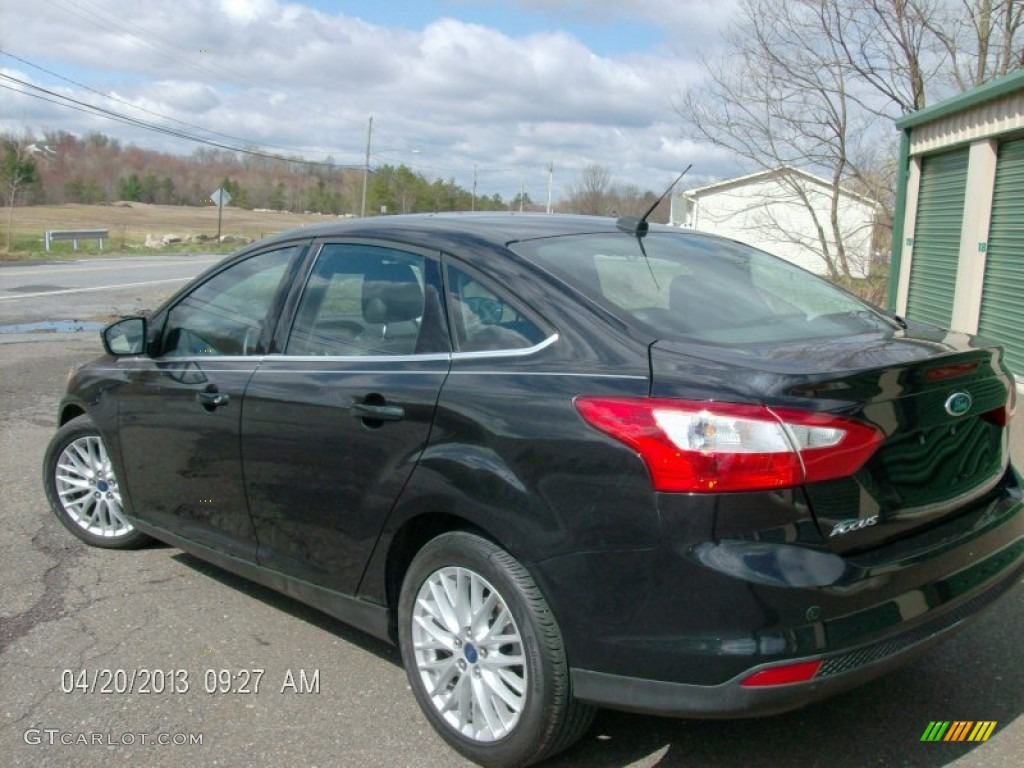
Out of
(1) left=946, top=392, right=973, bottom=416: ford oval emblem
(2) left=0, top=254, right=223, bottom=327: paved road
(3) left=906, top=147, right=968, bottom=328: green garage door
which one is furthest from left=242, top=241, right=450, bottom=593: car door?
(2) left=0, top=254, right=223, bottom=327: paved road

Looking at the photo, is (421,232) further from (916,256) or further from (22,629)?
(916,256)

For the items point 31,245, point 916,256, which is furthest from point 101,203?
point 916,256

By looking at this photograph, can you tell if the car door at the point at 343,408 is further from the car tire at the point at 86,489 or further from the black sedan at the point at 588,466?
the car tire at the point at 86,489

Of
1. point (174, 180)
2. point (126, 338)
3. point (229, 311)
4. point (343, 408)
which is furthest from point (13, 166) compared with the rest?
point (174, 180)

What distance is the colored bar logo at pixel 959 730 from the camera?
3084mm

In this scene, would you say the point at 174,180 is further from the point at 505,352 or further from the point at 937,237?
the point at 505,352

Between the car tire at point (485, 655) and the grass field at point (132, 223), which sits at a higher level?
the grass field at point (132, 223)

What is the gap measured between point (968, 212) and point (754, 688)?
9.33 m

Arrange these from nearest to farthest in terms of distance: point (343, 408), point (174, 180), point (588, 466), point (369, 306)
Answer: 1. point (588, 466)
2. point (343, 408)
3. point (369, 306)
4. point (174, 180)

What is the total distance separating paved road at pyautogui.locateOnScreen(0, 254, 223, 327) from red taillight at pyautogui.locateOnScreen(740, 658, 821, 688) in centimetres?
1490

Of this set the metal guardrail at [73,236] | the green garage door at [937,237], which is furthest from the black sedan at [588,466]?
the metal guardrail at [73,236]

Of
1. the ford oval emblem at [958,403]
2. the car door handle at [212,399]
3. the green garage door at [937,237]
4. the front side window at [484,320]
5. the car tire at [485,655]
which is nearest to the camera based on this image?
the car tire at [485,655]

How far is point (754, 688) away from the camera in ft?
8.05

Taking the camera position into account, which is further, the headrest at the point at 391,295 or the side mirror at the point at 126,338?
the side mirror at the point at 126,338
